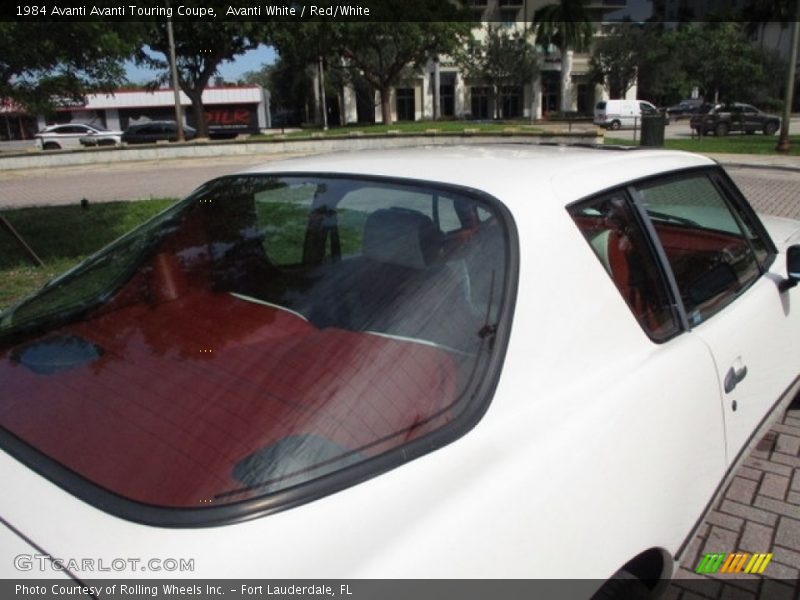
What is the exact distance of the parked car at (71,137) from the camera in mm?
37875

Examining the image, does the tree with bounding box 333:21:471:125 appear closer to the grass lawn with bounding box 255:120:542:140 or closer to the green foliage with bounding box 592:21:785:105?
the grass lawn with bounding box 255:120:542:140

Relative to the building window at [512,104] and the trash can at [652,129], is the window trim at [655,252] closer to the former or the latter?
the trash can at [652,129]

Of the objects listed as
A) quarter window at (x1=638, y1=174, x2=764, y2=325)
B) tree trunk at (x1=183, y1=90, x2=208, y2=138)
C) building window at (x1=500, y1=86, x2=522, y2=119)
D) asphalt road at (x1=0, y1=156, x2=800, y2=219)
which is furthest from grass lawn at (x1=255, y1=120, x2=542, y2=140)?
quarter window at (x1=638, y1=174, x2=764, y2=325)

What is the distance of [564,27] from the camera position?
58656mm

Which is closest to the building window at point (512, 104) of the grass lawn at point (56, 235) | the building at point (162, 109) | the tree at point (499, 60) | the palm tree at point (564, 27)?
the tree at point (499, 60)

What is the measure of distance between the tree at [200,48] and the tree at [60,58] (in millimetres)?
29630

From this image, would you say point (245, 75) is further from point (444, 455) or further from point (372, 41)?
point (444, 455)

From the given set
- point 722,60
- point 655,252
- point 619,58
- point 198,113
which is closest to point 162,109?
point 198,113

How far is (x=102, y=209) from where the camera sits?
1116cm

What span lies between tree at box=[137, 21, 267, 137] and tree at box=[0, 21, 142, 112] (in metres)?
29.6

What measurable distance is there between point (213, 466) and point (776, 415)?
2.34m

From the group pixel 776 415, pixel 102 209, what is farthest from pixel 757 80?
pixel 776 415

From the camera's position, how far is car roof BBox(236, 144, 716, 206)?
1779mm

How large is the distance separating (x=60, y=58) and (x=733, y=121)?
109 ft
